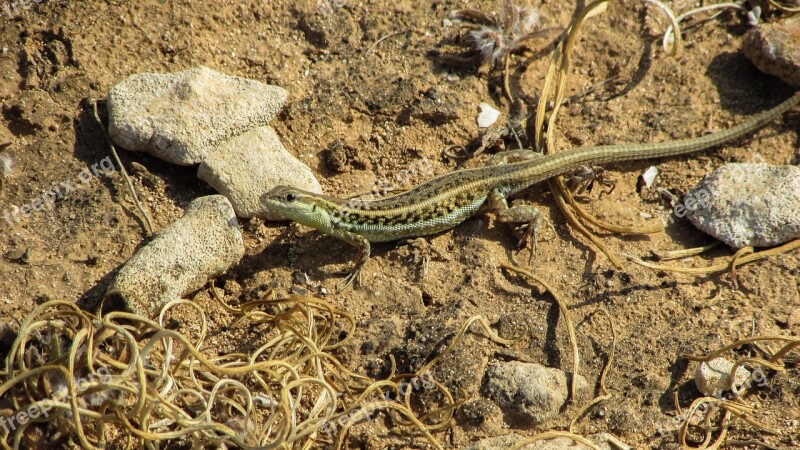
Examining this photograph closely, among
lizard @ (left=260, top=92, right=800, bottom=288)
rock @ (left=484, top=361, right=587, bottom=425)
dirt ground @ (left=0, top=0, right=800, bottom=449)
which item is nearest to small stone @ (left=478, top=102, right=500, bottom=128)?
dirt ground @ (left=0, top=0, right=800, bottom=449)

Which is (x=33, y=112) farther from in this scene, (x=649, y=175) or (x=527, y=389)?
(x=649, y=175)

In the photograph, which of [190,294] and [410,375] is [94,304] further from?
[410,375]

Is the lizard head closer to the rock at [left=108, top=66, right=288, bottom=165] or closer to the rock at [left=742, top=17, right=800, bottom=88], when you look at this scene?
the rock at [left=108, top=66, right=288, bottom=165]

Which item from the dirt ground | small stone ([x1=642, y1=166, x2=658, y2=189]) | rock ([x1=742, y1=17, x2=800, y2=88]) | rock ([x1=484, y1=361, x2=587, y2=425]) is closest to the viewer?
rock ([x1=484, y1=361, x2=587, y2=425])

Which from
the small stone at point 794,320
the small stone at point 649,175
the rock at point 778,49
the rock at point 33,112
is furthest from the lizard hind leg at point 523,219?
the rock at point 33,112

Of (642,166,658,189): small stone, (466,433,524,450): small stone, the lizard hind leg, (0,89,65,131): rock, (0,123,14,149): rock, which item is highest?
(0,89,65,131): rock

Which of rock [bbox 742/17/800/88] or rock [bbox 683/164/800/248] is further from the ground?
rock [bbox 742/17/800/88]

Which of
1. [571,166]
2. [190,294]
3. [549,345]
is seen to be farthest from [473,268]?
[190,294]

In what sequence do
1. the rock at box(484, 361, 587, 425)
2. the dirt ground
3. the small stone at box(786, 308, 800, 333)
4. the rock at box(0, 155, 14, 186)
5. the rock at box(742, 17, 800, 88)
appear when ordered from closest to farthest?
the rock at box(484, 361, 587, 425), the dirt ground, the small stone at box(786, 308, 800, 333), the rock at box(0, 155, 14, 186), the rock at box(742, 17, 800, 88)
